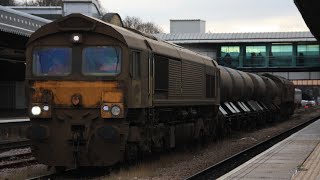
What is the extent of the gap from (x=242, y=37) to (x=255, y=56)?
2893mm

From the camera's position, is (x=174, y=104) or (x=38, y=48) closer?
(x=38, y=48)

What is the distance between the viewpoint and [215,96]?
19672 mm

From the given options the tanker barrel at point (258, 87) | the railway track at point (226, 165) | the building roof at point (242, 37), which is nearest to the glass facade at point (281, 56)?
the building roof at point (242, 37)

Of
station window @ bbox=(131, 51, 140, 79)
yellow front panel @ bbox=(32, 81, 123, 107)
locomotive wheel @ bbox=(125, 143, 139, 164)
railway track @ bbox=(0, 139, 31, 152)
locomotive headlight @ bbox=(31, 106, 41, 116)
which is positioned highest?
station window @ bbox=(131, 51, 140, 79)

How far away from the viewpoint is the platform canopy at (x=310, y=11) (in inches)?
740

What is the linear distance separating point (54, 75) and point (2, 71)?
22341mm

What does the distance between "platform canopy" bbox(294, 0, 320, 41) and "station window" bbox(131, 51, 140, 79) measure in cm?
854

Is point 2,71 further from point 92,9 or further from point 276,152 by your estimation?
point 92,9

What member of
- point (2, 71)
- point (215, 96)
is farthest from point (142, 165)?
point (2, 71)

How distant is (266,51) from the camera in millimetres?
65625

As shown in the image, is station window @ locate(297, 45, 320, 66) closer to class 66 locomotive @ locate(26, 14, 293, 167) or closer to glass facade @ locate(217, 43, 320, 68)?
glass facade @ locate(217, 43, 320, 68)

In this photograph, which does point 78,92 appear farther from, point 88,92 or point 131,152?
point 131,152

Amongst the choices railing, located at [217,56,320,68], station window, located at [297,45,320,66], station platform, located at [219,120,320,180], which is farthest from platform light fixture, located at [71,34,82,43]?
station window, located at [297,45,320,66]

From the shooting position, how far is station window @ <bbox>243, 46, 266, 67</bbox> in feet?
215
